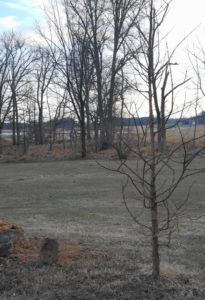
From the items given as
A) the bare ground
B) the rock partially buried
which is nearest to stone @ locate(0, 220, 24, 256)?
the bare ground

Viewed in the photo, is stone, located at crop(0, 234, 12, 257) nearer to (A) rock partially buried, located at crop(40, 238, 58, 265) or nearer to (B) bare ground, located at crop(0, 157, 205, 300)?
Answer: (B) bare ground, located at crop(0, 157, 205, 300)

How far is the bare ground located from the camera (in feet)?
14.1

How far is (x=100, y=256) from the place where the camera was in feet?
18.9

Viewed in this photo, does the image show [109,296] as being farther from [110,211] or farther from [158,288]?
[110,211]

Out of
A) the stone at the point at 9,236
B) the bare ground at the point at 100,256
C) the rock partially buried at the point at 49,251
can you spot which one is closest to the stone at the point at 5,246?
the stone at the point at 9,236

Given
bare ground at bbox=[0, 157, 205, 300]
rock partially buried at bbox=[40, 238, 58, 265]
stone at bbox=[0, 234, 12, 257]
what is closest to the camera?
bare ground at bbox=[0, 157, 205, 300]

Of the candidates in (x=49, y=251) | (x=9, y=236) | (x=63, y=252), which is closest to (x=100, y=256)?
(x=63, y=252)

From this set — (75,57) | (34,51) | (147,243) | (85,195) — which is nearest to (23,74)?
(34,51)

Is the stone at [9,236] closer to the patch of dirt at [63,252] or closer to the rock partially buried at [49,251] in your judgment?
the patch of dirt at [63,252]

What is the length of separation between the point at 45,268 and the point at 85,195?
8.56m

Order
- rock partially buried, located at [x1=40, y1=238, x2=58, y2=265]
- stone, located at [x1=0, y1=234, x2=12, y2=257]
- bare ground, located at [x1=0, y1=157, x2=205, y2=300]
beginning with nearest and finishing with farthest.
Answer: bare ground, located at [x1=0, y1=157, x2=205, y2=300] → rock partially buried, located at [x1=40, y1=238, x2=58, y2=265] → stone, located at [x1=0, y1=234, x2=12, y2=257]

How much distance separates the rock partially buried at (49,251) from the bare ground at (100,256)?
112mm

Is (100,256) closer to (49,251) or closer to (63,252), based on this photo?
(63,252)

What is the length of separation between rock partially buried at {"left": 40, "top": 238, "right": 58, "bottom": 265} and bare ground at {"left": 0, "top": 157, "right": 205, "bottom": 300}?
112 mm
